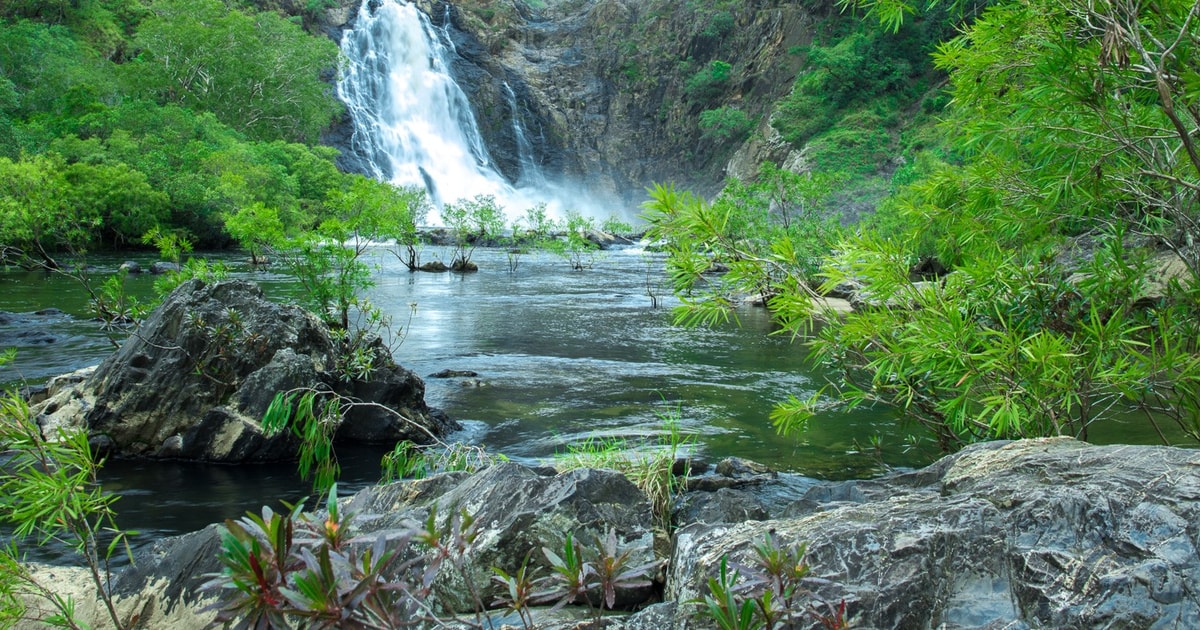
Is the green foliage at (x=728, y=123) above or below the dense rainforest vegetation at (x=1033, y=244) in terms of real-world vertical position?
above

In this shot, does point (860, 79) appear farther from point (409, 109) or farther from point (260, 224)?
point (260, 224)

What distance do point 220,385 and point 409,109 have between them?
4233cm

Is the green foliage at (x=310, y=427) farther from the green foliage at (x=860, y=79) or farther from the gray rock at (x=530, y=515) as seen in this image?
the green foliage at (x=860, y=79)

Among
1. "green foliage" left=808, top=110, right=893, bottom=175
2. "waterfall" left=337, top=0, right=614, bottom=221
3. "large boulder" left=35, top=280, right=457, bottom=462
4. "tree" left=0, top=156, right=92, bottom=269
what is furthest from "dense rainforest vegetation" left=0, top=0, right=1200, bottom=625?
"waterfall" left=337, top=0, right=614, bottom=221

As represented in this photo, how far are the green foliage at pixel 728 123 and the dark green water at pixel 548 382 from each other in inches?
1288

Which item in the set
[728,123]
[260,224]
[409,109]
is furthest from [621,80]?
[260,224]

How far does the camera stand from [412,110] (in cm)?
4672

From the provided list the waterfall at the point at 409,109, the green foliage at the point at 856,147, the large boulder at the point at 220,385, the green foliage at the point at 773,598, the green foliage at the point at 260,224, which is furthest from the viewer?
the waterfall at the point at 409,109

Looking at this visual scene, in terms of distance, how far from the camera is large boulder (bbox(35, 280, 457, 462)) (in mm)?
6859

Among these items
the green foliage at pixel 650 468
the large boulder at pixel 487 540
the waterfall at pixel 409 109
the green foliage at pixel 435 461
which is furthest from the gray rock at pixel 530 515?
the waterfall at pixel 409 109

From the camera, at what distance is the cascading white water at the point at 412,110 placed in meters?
44.6

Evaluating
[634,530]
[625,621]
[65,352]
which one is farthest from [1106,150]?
[65,352]

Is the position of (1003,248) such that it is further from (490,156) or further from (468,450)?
(490,156)

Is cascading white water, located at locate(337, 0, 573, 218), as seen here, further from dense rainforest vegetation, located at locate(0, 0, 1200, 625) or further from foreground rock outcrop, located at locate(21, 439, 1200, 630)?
foreground rock outcrop, located at locate(21, 439, 1200, 630)
